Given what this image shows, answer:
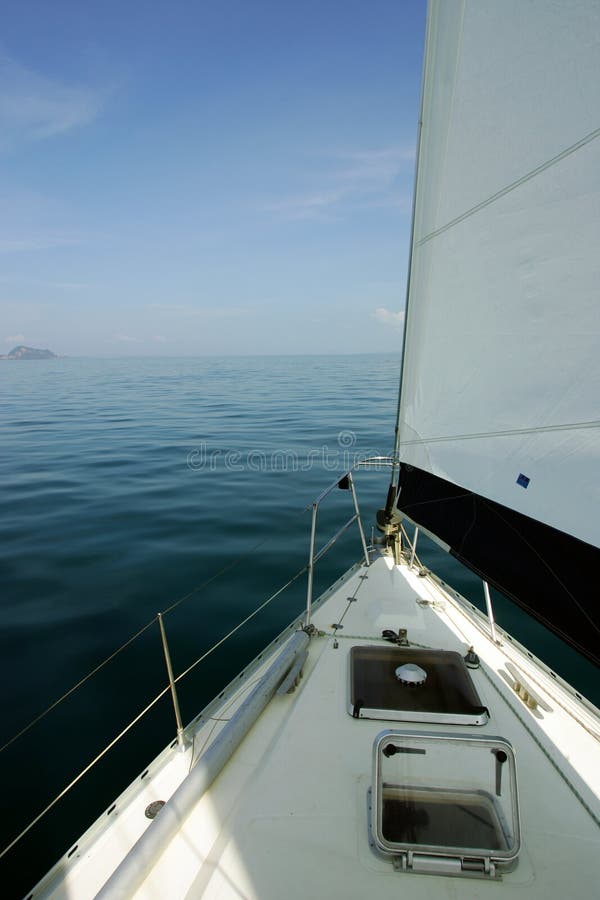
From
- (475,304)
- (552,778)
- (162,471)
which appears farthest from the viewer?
(162,471)

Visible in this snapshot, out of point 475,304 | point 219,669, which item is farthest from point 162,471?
point 475,304

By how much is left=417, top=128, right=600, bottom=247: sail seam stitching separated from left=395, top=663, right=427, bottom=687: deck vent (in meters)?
2.54

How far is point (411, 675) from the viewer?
2.50 m

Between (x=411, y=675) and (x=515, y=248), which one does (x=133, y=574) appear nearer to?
(x=411, y=675)

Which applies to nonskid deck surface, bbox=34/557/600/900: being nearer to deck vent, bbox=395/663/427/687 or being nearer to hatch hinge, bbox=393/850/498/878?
hatch hinge, bbox=393/850/498/878

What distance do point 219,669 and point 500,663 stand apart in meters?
2.35

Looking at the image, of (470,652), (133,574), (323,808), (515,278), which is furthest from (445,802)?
(133,574)

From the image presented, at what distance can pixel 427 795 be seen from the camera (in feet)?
5.89

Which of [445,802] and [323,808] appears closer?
[445,802]

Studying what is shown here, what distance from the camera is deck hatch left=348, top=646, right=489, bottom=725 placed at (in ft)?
7.54

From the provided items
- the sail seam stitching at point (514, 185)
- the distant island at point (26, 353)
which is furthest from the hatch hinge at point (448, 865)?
the distant island at point (26, 353)

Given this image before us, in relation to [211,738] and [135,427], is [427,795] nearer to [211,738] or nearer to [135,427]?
[211,738]

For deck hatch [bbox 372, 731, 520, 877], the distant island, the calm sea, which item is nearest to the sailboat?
deck hatch [bbox 372, 731, 520, 877]

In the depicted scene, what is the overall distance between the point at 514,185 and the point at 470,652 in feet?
9.01
